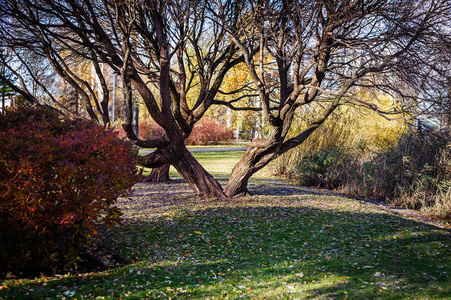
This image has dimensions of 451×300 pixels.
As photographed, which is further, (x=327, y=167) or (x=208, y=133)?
(x=208, y=133)

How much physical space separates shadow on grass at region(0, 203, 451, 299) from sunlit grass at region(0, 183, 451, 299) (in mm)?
11

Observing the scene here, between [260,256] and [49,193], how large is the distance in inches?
101

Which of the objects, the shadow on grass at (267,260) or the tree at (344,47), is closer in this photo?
the shadow on grass at (267,260)

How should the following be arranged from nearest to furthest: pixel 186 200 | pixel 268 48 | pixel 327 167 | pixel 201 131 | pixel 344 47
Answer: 1. pixel 344 47
2. pixel 268 48
3. pixel 186 200
4. pixel 327 167
5. pixel 201 131

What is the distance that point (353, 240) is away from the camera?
16.5ft

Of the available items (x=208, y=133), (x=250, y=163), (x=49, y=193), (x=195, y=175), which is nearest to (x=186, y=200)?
(x=195, y=175)

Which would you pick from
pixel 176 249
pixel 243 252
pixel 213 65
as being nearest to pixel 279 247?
pixel 243 252

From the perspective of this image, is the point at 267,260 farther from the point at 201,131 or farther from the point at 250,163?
the point at 201,131

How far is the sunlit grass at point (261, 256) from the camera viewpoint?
3285 millimetres

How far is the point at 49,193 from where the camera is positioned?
347cm

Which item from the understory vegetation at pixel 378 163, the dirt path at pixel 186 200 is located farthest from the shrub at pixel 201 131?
the dirt path at pixel 186 200

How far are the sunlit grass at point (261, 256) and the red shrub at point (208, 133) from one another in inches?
889

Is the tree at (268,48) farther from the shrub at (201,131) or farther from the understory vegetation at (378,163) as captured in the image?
the shrub at (201,131)

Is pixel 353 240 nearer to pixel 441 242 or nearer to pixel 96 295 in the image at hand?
pixel 441 242
